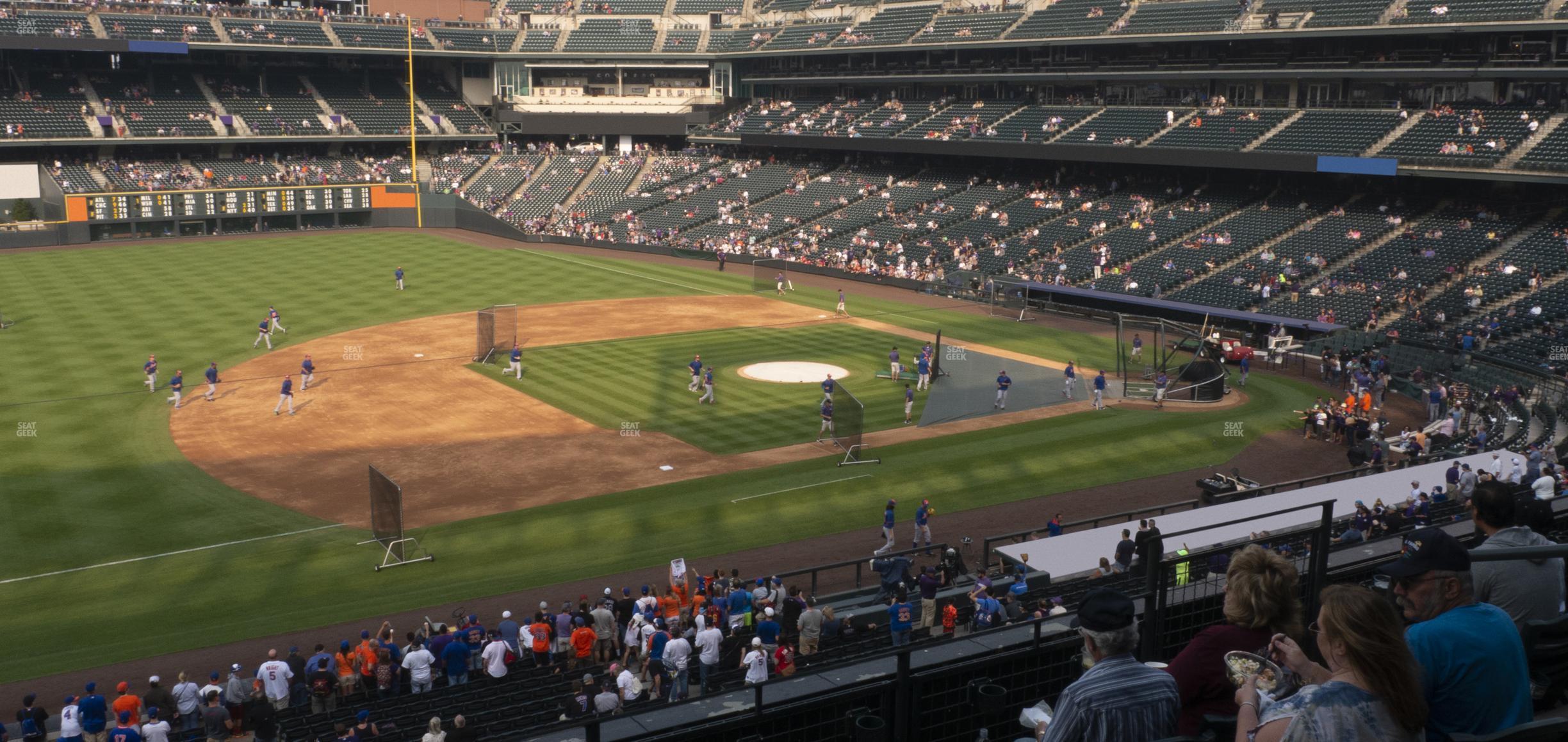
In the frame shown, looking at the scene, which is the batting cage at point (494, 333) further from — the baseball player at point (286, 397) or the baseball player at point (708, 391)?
the baseball player at point (708, 391)

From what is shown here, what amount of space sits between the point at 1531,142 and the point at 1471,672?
5221 centimetres

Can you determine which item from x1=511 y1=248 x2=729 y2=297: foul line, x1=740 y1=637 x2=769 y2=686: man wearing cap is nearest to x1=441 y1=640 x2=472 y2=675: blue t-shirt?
x1=740 y1=637 x2=769 y2=686: man wearing cap

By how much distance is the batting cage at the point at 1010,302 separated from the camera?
5516 cm

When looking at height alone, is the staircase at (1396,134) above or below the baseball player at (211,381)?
above

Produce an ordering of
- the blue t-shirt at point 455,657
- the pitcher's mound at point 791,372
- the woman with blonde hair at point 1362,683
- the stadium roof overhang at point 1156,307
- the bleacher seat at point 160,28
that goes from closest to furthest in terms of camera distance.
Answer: the woman with blonde hair at point 1362,683 < the blue t-shirt at point 455,657 < the pitcher's mound at point 791,372 < the stadium roof overhang at point 1156,307 < the bleacher seat at point 160,28

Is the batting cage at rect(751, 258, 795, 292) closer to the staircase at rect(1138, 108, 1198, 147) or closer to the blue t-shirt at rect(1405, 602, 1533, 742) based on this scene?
the staircase at rect(1138, 108, 1198, 147)

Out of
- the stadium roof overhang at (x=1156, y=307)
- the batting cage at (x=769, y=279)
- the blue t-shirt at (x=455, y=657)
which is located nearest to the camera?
the blue t-shirt at (x=455, y=657)

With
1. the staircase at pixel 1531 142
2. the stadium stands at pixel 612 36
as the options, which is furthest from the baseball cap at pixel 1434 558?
the stadium stands at pixel 612 36

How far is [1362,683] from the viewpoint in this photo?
4.81 meters

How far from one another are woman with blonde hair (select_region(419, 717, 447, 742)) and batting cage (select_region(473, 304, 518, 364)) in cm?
3152

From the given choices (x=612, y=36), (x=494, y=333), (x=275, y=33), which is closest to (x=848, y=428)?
(x=494, y=333)

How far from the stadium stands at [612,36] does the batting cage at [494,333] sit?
53.8m

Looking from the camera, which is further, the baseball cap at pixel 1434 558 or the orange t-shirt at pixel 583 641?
the orange t-shirt at pixel 583 641

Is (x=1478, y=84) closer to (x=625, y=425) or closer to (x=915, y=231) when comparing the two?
(x=915, y=231)
